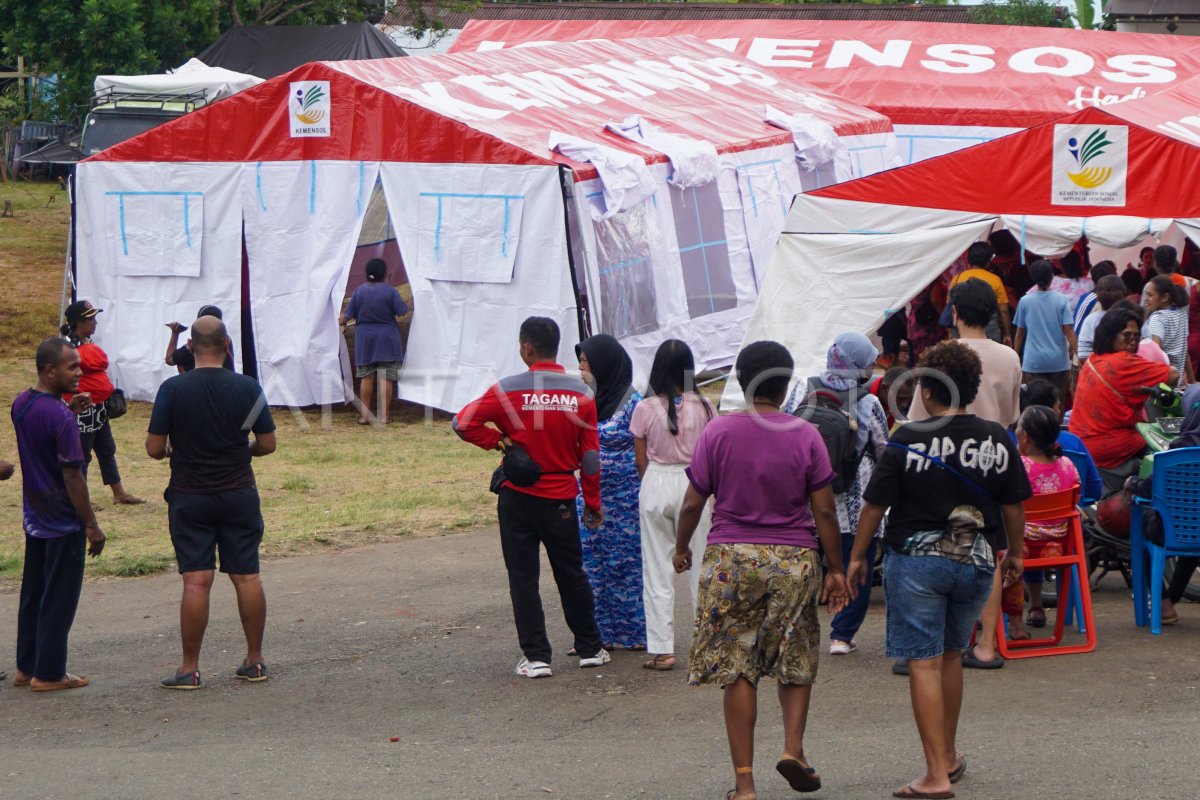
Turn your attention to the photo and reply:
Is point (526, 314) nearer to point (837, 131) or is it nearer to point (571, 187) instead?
point (571, 187)

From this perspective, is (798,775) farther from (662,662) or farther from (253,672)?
(253,672)

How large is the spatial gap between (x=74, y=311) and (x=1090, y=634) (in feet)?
21.5

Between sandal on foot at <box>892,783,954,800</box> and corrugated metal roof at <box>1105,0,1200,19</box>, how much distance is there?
3220 centimetres

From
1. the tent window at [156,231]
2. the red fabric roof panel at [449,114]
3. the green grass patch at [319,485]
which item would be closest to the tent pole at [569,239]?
the red fabric roof panel at [449,114]

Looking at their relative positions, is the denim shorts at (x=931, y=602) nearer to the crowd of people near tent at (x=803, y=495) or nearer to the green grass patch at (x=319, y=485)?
the crowd of people near tent at (x=803, y=495)

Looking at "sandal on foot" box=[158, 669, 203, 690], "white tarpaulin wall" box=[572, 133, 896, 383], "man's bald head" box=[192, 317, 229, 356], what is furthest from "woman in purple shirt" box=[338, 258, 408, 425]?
"sandal on foot" box=[158, 669, 203, 690]

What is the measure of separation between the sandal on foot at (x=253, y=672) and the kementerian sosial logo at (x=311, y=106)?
8.27 meters

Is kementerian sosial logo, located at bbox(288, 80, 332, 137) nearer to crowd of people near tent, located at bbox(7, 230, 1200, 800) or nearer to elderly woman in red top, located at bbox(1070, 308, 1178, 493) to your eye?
crowd of people near tent, located at bbox(7, 230, 1200, 800)

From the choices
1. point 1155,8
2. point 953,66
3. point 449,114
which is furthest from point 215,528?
point 1155,8

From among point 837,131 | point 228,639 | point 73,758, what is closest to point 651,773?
point 73,758

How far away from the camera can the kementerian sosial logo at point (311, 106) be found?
13742mm

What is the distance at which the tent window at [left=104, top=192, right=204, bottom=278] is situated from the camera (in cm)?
1412

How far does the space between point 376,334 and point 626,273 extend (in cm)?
242

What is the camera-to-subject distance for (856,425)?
6.33 meters
